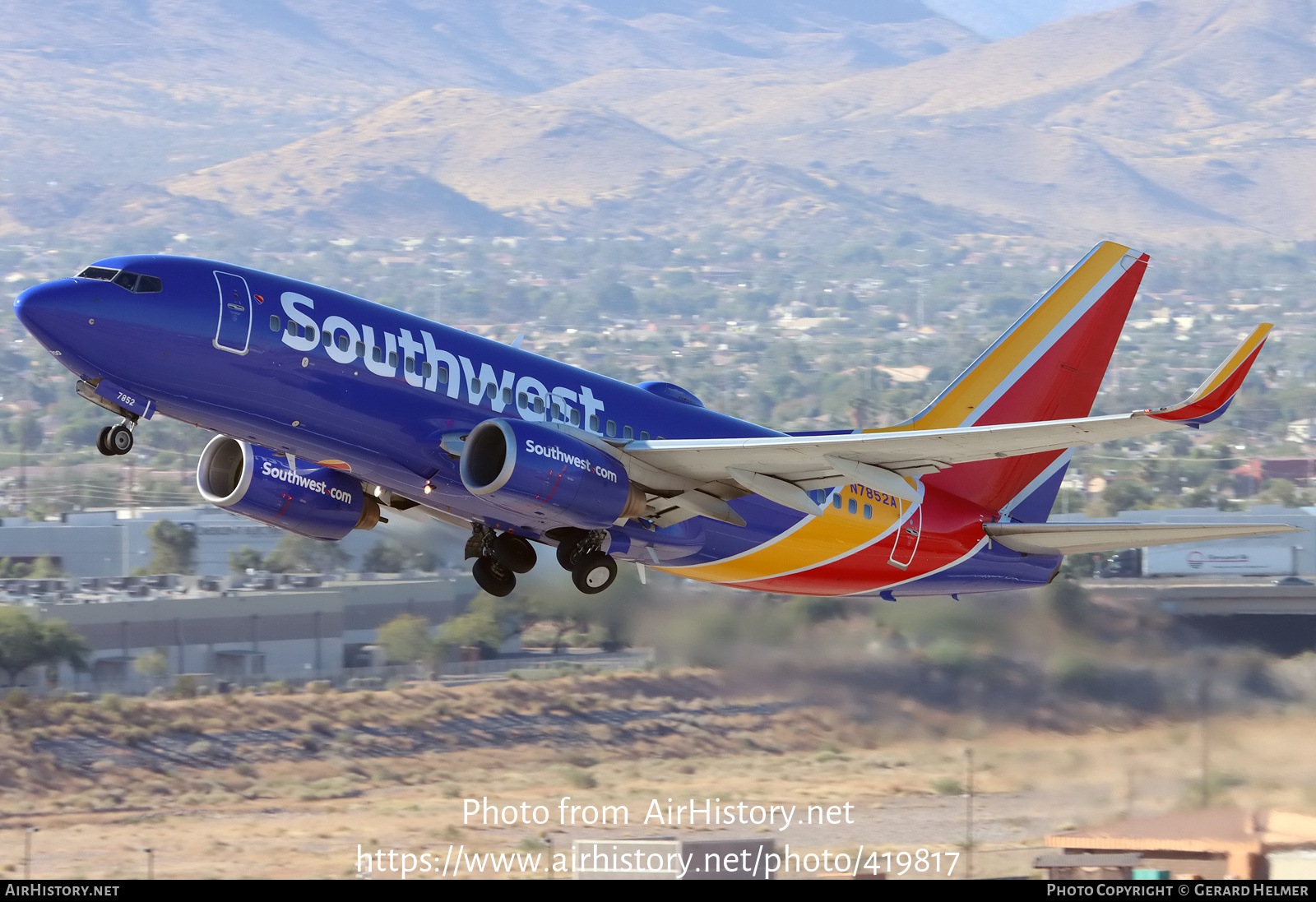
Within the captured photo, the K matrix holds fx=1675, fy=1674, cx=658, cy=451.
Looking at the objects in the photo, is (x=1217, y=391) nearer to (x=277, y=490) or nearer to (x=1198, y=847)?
(x=277, y=490)

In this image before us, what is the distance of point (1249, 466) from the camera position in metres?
164

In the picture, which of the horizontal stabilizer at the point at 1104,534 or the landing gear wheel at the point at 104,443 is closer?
the landing gear wheel at the point at 104,443

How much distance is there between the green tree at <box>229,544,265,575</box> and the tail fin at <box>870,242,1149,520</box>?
52774 mm

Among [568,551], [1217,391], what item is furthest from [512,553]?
[1217,391]

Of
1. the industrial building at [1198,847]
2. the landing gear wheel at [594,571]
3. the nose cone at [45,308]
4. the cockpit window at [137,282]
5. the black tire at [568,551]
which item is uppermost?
the cockpit window at [137,282]

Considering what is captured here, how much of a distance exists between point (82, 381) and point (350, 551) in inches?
2040

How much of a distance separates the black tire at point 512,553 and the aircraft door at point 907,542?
22.6 feet

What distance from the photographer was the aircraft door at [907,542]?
3158 cm

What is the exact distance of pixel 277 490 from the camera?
1143 inches

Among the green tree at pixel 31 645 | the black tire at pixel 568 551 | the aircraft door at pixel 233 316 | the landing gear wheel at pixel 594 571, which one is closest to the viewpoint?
the aircraft door at pixel 233 316

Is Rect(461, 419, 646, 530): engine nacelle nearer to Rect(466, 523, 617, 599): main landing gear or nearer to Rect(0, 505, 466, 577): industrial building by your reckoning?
Rect(466, 523, 617, 599): main landing gear

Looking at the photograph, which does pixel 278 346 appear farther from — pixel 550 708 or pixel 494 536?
pixel 550 708

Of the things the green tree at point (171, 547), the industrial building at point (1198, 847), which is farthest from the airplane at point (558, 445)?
the green tree at point (171, 547)

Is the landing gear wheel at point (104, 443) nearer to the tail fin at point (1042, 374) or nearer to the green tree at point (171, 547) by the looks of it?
the tail fin at point (1042, 374)
